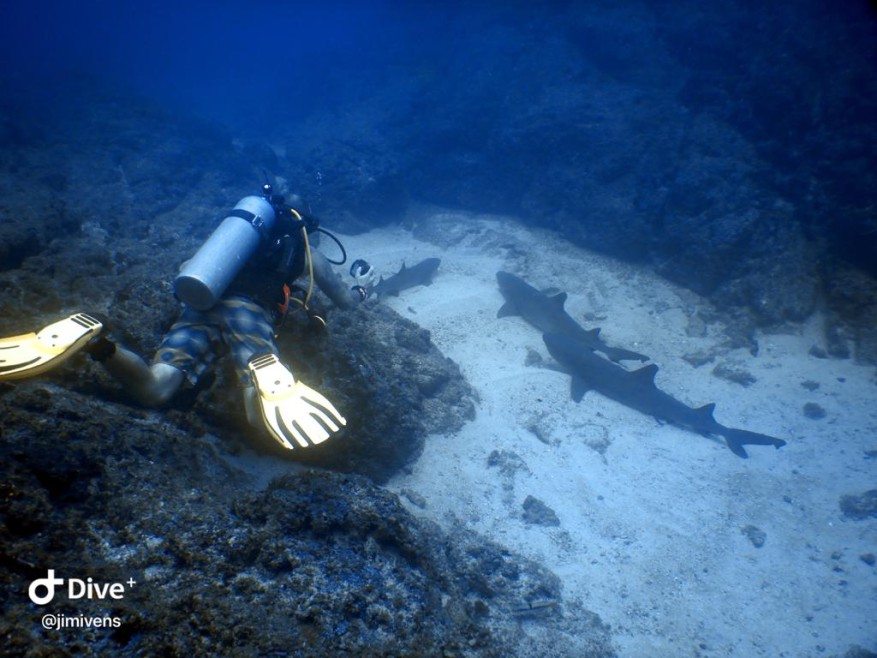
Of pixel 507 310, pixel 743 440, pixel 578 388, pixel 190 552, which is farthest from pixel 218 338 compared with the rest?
pixel 743 440

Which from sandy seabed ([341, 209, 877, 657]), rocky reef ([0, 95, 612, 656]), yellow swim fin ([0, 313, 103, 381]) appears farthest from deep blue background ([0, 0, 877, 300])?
yellow swim fin ([0, 313, 103, 381])

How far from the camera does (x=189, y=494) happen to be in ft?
9.57

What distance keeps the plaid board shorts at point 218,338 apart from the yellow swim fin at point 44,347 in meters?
0.72

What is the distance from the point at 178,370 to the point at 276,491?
1.55 metres

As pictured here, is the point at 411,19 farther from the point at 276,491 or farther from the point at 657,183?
the point at 276,491

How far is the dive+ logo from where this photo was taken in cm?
186

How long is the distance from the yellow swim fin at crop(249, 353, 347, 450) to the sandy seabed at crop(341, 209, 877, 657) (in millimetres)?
2781

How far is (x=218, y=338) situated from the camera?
413 cm

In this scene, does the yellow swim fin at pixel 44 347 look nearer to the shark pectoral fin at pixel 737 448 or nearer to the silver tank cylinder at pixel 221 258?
the silver tank cylinder at pixel 221 258

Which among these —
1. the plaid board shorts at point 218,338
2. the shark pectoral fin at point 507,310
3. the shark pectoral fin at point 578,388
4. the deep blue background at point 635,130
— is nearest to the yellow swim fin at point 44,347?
the plaid board shorts at point 218,338

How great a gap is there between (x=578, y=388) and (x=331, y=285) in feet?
16.8

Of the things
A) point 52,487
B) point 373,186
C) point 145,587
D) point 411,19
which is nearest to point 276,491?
point 145,587

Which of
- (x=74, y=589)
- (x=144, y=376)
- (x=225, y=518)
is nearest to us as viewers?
(x=74, y=589)

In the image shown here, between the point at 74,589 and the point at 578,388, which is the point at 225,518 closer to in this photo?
the point at 74,589
